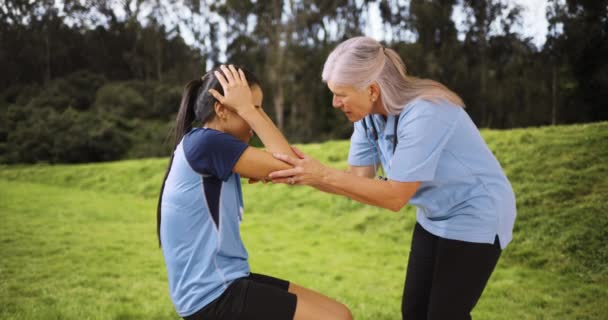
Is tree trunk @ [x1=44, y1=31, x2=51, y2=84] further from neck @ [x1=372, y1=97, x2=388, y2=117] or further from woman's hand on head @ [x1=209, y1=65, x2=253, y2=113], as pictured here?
neck @ [x1=372, y1=97, x2=388, y2=117]

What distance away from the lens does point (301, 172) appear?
1711mm

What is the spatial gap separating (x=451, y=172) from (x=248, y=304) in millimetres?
824

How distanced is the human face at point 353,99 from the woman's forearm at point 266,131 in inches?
10.5

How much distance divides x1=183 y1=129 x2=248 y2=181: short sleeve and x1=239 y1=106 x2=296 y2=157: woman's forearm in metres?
0.10

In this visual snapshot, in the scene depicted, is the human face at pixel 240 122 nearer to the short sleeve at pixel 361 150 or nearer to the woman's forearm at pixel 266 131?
the woman's forearm at pixel 266 131

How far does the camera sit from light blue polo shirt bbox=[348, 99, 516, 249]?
5.61ft

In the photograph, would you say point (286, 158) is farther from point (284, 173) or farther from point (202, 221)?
point (202, 221)

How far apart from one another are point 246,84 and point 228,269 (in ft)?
2.03

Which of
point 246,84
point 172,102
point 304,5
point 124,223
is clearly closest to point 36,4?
point 124,223

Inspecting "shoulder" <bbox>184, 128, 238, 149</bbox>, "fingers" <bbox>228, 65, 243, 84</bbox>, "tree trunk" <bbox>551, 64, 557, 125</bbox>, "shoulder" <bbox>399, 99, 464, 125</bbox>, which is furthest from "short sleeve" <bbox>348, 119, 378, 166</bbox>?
"tree trunk" <bbox>551, 64, 557, 125</bbox>

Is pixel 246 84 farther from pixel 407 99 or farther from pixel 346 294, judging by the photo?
pixel 346 294

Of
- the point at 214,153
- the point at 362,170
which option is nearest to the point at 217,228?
the point at 214,153

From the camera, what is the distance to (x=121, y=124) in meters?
14.1

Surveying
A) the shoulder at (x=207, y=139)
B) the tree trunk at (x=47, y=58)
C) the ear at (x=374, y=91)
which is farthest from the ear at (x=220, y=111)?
the tree trunk at (x=47, y=58)
